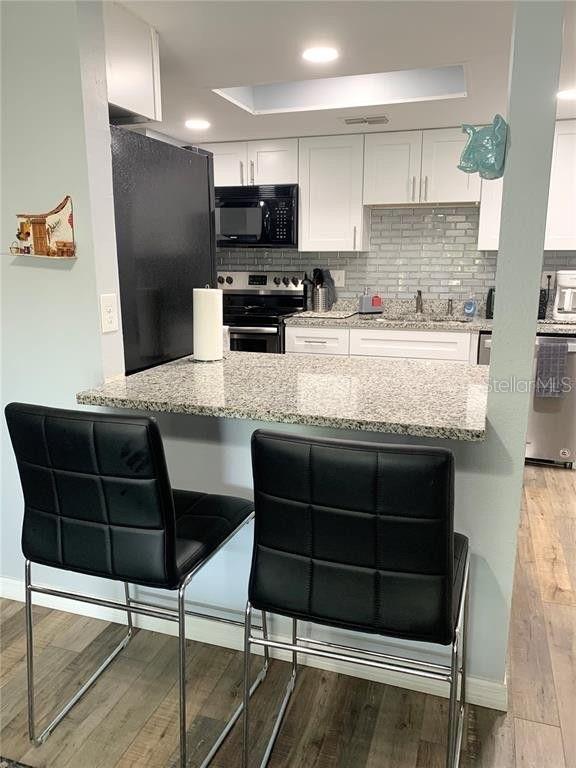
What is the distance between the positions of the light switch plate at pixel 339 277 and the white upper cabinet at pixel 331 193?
349 millimetres

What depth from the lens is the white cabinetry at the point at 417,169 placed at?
395 centimetres

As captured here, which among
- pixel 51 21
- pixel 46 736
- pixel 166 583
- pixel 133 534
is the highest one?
pixel 51 21

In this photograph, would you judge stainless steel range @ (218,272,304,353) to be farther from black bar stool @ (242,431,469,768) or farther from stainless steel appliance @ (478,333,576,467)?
black bar stool @ (242,431,469,768)

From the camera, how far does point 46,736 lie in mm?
1753

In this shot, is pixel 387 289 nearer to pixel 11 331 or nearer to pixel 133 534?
pixel 11 331

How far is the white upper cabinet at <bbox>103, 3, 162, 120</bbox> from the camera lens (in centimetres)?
203

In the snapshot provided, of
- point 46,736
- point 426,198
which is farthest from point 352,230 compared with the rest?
point 46,736

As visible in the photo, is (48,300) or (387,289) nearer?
(48,300)

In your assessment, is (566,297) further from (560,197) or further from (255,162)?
(255,162)

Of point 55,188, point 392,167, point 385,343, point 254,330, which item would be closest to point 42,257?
point 55,188

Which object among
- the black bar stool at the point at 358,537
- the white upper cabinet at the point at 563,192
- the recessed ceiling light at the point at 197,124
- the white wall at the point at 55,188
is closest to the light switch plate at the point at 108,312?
the white wall at the point at 55,188

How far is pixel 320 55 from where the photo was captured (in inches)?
96.7

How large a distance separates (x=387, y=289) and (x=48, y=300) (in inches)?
120

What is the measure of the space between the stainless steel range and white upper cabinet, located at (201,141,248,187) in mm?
781
